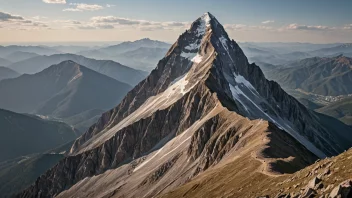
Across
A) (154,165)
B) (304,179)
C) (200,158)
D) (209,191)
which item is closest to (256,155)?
(209,191)

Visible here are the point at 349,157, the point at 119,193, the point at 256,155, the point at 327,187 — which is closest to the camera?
the point at 327,187

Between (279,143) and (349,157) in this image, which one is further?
(279,143)

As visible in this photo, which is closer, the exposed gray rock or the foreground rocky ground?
the exposed gray rock

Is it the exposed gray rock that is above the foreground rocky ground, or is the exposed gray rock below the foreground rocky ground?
above

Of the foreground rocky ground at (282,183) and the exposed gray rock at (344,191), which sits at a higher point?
the exposed gray rock at (344,191)

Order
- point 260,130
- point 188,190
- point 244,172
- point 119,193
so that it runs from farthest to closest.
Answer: point 119,193, point 260,130, point 188,190, point 244,172

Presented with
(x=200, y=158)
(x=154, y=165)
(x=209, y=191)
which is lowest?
(x=154, y=165)

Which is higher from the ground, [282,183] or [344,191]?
[344,191]

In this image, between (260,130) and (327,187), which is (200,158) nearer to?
(260,130)

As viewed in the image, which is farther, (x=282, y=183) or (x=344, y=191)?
(x=282, y=183)

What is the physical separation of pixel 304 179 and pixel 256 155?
151 feet

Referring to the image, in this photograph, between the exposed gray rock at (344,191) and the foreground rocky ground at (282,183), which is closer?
the exposed gray rock at (344,191)

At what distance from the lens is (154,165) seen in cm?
19125

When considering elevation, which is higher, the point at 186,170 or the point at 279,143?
the point at 279,143
